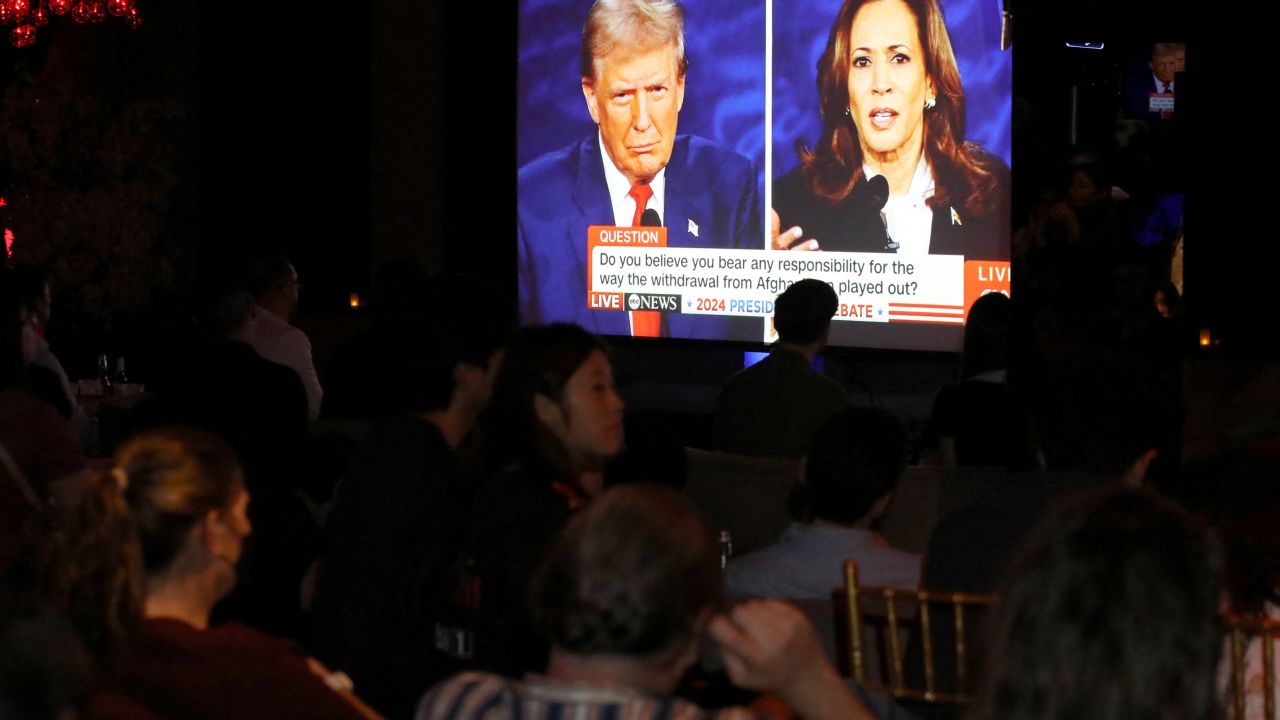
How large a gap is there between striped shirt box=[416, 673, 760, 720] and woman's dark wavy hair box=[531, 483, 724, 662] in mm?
39

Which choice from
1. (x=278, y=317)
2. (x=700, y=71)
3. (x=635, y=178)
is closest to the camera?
(x=278, y=317)

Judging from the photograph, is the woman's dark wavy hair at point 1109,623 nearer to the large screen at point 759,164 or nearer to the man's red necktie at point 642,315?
the large screen at point 759,164

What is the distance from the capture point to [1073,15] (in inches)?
185

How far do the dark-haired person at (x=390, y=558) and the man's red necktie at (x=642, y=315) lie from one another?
17.4ft

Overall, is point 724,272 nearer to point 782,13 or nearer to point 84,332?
point 782,13

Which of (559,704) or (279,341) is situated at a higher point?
(279,341)

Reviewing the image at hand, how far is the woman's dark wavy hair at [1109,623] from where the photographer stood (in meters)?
1.18

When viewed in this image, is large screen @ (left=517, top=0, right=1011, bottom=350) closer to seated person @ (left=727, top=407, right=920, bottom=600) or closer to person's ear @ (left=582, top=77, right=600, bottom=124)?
person's ear @ (left=582, top=77, right=600, bottom=124)

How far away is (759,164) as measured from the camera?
25.1ft

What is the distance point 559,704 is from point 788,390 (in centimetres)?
349

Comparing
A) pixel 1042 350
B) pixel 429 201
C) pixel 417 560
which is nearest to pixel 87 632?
pixel 417 560

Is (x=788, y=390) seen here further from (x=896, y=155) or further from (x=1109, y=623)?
(x=1109, y=623)

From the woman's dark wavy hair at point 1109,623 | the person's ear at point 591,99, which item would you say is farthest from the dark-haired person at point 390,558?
the person's ear at point 591,99

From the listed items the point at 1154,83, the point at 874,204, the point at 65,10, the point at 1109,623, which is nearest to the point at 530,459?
the point at 1109,623
